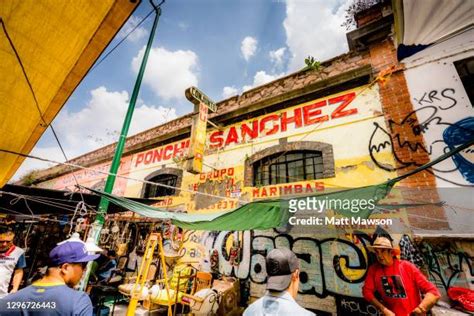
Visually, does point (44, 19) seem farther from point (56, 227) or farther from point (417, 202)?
point (56, 227)


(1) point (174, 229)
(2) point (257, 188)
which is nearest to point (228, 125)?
(2) point (257, 188)

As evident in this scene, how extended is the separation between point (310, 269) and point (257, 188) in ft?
8.37

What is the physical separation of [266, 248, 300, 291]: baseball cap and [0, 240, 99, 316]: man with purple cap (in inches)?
64.1

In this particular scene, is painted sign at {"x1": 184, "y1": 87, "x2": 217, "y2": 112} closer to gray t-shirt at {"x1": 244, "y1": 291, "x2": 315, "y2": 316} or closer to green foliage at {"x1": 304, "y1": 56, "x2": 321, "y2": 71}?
green foliage at {"x1": 304, "y1": 56, "x2": 321, "y2": 71}

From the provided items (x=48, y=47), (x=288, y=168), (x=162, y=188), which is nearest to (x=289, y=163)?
(x=288, y=168)

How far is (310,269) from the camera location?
5391mm

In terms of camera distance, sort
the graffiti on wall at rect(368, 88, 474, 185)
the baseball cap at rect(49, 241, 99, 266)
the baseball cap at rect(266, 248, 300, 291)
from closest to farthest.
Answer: the baseball cap at rect(266, 248, 300, 291) → the baseball cap at rect(49, 241, 99, 266) → the graffiti on wall at rect(368, 88, 474, 185)

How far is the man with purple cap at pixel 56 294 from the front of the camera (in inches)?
70.3

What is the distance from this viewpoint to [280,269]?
1.93 m

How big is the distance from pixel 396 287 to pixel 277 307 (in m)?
2.40

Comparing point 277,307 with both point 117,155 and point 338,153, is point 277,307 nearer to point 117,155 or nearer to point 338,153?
point 117,155

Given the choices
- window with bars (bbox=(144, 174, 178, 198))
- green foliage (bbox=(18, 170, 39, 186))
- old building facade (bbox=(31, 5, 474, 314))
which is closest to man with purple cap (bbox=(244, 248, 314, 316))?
old building facade (bbox=(31, 5, 474, 314))

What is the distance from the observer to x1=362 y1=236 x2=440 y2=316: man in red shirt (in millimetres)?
2936

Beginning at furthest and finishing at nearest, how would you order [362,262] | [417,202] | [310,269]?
[310,269] → [362,262] → [417,202]
